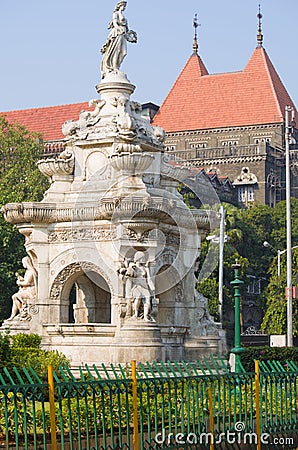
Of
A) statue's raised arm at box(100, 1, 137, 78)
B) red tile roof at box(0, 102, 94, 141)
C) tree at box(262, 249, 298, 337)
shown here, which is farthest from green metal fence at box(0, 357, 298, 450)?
red tile roof at box(0, 102, 94, 141)

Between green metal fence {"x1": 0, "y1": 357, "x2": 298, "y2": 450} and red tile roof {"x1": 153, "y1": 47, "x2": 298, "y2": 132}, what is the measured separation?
79.4 metres

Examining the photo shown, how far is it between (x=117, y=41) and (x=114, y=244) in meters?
4.21

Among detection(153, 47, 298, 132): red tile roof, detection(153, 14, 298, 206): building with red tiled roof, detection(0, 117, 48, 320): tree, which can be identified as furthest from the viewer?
detection(153, 47, 298, 132): red tile roof

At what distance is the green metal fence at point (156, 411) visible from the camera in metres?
9.23

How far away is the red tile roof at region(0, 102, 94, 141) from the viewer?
79125 millimetres

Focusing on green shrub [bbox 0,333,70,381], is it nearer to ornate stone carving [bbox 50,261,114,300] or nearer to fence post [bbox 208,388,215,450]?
ornate stone carving [bbox 50,261,114,300]

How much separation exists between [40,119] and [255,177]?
2057cm

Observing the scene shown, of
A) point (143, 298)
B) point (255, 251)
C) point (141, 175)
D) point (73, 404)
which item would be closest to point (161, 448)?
point (73, 404)

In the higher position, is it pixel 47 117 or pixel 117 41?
pixel 47 117

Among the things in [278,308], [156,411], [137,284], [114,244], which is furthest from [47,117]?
[156,411]

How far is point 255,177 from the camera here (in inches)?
3558

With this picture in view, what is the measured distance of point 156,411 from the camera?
10.1 metres

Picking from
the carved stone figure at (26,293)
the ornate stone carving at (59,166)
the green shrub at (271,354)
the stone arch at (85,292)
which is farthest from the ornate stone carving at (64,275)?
the green shrub at (271,354)

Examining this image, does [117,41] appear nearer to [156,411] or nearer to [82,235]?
[82,235]
